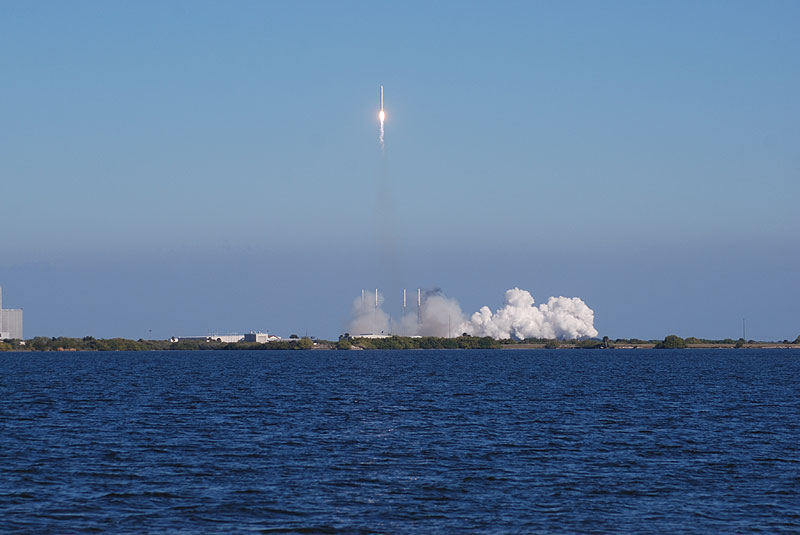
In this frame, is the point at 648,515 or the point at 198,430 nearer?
the point at 648,515

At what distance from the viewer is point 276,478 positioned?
138 feet

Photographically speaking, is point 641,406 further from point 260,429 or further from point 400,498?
point 400,498

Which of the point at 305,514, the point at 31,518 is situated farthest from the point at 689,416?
the point at 31,518

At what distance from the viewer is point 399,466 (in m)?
45.9

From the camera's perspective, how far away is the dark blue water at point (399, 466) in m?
34.2

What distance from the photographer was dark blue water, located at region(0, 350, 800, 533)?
34250mm

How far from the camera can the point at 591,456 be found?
4919cm

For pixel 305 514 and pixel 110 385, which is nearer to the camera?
pixel 305 514

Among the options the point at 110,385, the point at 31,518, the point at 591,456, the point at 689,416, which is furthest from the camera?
the point at 110,385

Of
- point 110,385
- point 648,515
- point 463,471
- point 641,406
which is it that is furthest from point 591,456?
point 110,385

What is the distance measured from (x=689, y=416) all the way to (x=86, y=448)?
42707mm

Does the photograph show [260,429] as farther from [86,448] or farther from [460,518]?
[460,518]

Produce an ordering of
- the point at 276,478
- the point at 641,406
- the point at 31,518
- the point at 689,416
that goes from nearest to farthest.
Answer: the point at 31,518, the point at 276,478, the point at 689,416, the point at 641,406

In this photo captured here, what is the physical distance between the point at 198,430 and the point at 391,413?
17.8 metres
